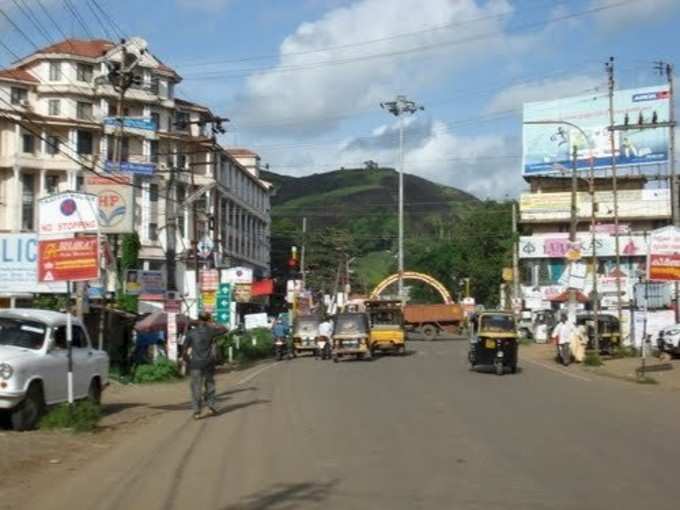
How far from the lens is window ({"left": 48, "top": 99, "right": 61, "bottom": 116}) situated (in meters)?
76.6

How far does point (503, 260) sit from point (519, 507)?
99958 millimetres

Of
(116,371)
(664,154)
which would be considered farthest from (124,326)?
(664,154)

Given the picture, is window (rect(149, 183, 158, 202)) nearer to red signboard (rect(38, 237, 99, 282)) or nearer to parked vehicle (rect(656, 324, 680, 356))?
parked vehicle (rect(656, 324, 680, 356))

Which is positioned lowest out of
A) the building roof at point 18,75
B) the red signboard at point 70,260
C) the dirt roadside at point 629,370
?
the dirt roadside at point 629,370

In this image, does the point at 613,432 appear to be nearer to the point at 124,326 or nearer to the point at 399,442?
the point at 399,442

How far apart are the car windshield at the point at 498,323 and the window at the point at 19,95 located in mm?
53877

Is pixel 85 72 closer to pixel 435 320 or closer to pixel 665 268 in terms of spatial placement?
pixel 435 320

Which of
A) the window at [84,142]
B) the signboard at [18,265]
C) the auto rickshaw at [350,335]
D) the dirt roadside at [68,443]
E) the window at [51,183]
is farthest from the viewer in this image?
the window at [84,142]

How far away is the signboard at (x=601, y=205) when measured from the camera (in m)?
85.6

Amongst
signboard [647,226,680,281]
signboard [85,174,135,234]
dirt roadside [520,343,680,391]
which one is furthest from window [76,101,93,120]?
signboard [647,226,680,281]

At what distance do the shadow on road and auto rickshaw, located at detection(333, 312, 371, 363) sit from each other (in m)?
30.4

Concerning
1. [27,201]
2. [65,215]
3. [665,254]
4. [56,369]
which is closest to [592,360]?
[665,254]

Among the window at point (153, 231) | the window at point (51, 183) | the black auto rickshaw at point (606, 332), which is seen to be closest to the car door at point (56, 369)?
the black auto rickshaw at point (606, 332)

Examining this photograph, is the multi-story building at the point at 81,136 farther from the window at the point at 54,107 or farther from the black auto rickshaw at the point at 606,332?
the black auto rickshaw at the point at 606,332
